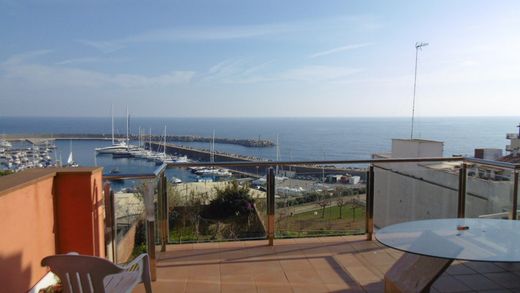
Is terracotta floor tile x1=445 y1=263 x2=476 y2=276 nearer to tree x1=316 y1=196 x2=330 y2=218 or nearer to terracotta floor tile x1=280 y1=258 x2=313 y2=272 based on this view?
terracotta floor tile x1=280 y1=258 x2=313 y2=272

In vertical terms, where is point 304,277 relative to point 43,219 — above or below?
below

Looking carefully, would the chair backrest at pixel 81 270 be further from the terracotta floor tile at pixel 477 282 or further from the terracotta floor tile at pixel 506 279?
the terracotta floor tile at pixel 506 279

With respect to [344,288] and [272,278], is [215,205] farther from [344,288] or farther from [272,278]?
[344,288]

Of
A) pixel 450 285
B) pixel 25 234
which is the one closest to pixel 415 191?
pixel 450 285

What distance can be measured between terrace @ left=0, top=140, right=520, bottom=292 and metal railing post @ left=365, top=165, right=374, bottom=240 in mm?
12

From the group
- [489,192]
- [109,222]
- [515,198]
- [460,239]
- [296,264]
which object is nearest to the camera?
[460,239]

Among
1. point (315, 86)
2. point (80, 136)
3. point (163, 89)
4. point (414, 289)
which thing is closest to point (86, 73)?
point (163, 89)

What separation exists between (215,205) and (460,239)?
9.29 ft

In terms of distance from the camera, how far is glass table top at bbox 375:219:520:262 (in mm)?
2281

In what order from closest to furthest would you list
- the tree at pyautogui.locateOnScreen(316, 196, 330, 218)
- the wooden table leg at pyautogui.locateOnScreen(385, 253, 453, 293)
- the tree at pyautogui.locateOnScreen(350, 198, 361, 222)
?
the wooden table leg at pyautogui.locateOnScreen(385, 253, 453, 293), the tree at pyautogui.locateOnScreen(350, 198, 361, 222), the tree at pyautogui.locateOnScreen(316, 196, 330, 218)

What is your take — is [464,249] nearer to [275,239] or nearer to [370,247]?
[370,247]

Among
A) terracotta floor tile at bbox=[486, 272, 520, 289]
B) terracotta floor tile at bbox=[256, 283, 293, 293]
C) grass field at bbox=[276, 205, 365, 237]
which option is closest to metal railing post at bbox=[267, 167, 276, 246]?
grass field at bbox=[276, 205, 365, 237]

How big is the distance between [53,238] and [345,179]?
3151 millimetres

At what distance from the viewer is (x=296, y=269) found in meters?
3.69
